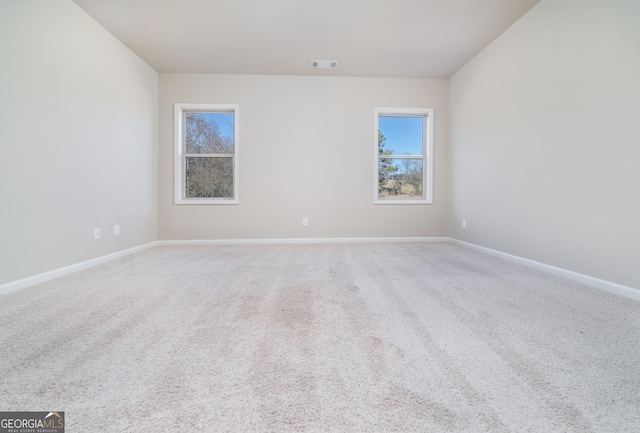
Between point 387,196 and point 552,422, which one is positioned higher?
point 387,196

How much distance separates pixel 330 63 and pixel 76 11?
9.55 ft

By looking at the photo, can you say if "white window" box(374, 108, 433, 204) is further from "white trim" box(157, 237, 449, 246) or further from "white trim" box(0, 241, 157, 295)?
"white trim" box(0, 241, 157, 295)

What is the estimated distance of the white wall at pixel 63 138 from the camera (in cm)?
208

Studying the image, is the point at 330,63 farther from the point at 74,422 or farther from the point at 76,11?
the point at 74,422

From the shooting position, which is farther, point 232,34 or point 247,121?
point 247,121

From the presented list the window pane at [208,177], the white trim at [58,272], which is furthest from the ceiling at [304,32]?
the white trim at [58,272]

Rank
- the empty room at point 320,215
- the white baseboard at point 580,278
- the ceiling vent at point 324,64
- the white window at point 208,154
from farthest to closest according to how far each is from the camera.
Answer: the white window at point 208,154
the ceiling vent at point 324,64
the white baseboard at point 580,278
the empty room at point 320,215

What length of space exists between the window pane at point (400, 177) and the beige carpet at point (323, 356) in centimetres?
249

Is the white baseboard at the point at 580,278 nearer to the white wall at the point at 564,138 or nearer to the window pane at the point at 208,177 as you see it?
the white wall at the point at 564,138

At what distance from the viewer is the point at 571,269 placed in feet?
7.87

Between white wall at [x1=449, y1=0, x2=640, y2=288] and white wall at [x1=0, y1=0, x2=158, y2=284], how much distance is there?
15.5 feet

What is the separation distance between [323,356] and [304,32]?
3.45 m

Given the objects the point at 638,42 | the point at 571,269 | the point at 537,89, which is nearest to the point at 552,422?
the point at 571,269

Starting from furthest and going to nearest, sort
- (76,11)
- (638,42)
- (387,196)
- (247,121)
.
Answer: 1. (387,196)
2. (247,121)
3. (76,11)
4. (638,42)
